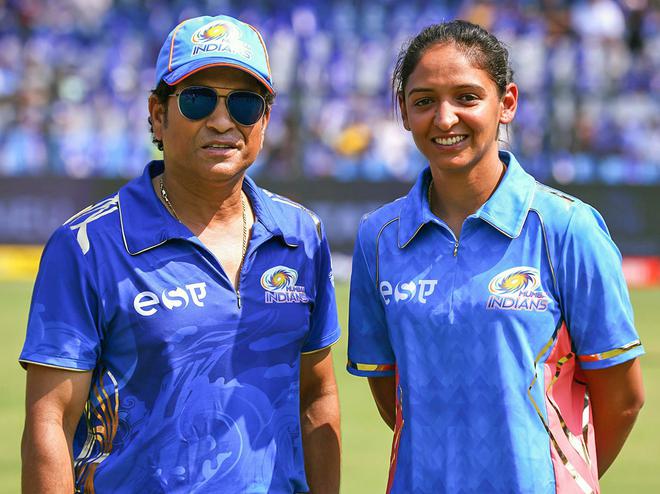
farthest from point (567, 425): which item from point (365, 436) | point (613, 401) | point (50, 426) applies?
point (365, 436)

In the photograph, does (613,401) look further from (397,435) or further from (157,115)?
(157,115)

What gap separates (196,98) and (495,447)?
49.0 inches

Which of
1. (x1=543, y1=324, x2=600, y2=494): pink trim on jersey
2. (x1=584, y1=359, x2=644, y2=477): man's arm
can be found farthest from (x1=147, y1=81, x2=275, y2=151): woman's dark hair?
(x1=584, y1=359, x2=644, y2=477): man's arm

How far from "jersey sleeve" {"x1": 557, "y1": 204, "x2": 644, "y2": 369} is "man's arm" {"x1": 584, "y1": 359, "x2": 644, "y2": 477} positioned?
0.06 meters

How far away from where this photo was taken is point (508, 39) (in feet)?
54.0

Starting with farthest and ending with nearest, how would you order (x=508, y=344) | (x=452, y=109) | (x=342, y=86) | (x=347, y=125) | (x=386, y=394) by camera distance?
1. (x=342, y=86)
2. (x=347, y=125)
3. (x=386, y=394)
4. (x=452, y=109)
5. (x=508, y=344)

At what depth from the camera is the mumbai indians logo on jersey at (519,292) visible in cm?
293

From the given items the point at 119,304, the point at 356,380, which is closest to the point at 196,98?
the point at 119,304

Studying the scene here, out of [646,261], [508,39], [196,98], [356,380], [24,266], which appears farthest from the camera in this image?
[508,39]

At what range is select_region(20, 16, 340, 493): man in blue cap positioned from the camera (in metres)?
2.86

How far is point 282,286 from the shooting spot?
3.12 meters

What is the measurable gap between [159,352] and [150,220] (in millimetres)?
371

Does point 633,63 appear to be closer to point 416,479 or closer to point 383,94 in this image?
point 383,94

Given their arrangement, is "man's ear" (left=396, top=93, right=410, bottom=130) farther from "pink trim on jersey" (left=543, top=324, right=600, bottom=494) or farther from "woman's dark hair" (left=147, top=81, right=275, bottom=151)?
"pink trim on jersey" (left=543, top=324, right=600, bottom=494)
